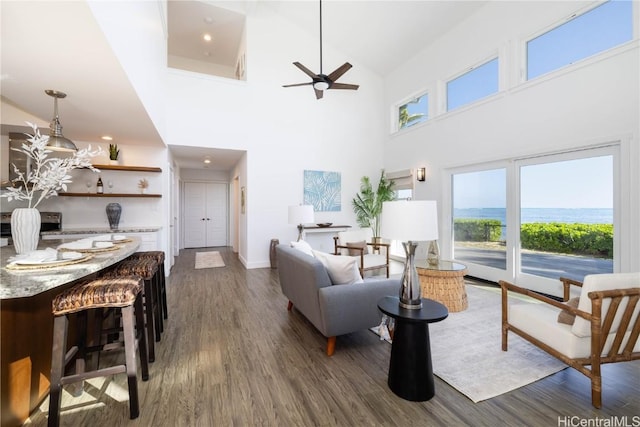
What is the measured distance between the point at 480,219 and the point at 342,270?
11.5 feet

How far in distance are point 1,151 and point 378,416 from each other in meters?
5.97

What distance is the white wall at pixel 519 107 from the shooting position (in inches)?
121

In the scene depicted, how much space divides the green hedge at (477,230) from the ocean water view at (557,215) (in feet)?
0.31

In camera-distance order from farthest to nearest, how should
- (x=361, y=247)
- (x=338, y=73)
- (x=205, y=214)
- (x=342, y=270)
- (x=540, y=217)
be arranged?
1. (x=205, y=214)
2. (x=361, y=247)
3. (x=540, y=217)
4. (x=338, y=73)
5. (x=342, y=270)

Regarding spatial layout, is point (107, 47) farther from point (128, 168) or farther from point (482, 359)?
point (482, 359)

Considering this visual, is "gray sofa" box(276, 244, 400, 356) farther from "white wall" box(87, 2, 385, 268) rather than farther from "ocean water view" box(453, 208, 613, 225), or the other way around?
"white wall" box(87, 2, 385, 268)

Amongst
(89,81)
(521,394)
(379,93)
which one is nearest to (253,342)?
(521,394)

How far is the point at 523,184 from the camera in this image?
13.6ft

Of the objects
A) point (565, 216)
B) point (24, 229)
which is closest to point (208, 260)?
point (24, 229)

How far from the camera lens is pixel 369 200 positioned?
22.3ft

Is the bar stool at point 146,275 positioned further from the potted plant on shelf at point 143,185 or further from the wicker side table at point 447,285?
the potted plant on shelf at point 143,185

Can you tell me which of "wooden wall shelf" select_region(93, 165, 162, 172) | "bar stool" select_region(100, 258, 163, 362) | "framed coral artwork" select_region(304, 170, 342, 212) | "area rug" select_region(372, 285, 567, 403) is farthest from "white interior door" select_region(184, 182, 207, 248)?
"area rug" select_region(372, 285, 567, 403)

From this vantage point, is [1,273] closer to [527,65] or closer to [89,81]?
[89,81]

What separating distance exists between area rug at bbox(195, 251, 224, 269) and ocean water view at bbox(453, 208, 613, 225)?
5.19 metres
